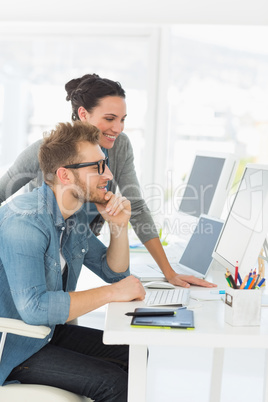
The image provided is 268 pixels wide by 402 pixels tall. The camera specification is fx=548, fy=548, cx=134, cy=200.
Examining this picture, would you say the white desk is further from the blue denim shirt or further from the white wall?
the white wall

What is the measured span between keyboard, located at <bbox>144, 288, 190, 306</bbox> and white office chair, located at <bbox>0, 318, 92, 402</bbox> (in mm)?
351

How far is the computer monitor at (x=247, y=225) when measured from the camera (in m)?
1.74

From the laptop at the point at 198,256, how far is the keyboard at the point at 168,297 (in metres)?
0.28

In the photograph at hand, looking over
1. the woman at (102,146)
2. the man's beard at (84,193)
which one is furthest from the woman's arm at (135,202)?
the man's beard at (84,193)

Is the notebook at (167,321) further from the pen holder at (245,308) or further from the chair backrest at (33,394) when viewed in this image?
the chair backrest at (33,394)

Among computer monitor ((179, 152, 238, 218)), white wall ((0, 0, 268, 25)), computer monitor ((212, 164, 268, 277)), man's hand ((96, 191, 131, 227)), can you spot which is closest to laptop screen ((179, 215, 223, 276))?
computer monitor ((212, 164, 268, 277))

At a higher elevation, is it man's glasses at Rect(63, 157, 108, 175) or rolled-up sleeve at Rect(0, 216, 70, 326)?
man's glasses at Rect(63, 157, 108, 175)

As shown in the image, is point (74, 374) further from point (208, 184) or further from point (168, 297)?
point (208, 184)

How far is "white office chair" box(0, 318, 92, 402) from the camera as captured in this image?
1.54 m

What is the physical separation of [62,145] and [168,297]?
1.99 feet

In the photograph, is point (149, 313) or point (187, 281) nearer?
point (149, 313)

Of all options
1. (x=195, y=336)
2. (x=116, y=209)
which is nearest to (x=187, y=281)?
(x=116, y=209)

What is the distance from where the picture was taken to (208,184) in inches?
109

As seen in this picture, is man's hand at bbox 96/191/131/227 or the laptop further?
the laptop
